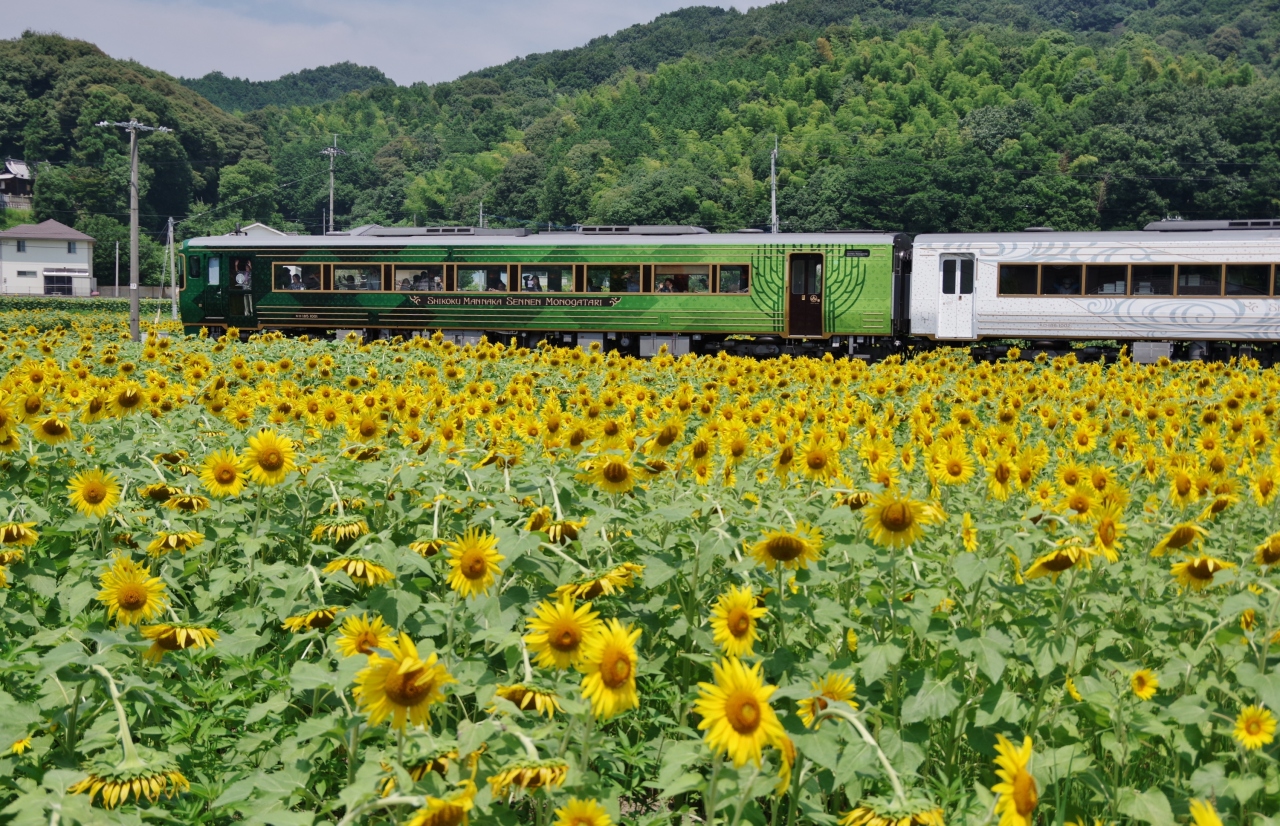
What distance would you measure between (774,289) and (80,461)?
1875cm

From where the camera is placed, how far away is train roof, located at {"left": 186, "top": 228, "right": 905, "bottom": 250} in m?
22.4

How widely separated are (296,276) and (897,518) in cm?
2437

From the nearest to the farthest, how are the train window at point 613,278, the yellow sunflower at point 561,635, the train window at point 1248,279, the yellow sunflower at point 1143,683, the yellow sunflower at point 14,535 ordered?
the yellow sunflower at point 561,635
the yellow sunflower at point 1143,683
the yellow sunflower at point 14,535
the train window at point 1248,279
the train window at point 613,278

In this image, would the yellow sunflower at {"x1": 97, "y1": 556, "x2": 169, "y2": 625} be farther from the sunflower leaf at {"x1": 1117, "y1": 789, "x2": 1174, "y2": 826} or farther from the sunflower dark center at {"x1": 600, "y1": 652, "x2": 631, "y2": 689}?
the sunflower leaf at {"x1": 1117, "y1": 789, "x2": 1174, "y2": 826}

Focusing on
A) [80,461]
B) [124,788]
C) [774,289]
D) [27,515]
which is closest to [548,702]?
[124,788]

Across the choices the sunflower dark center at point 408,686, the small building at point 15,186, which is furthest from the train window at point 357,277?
the small building at point 15,186

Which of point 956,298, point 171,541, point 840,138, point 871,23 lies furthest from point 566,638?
point 871,23

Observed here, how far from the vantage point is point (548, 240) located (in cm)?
2378

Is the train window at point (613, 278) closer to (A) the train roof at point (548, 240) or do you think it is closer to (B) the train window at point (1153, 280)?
(A) the train roof at point (548, 240)

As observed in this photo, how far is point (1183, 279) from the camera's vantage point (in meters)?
21.2

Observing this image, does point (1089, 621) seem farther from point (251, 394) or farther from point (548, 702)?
point (251, 394)

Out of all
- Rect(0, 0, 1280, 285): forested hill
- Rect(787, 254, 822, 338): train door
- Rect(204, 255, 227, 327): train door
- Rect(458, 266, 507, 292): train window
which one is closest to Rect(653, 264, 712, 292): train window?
Rect(787, 254, 822, 338): train door

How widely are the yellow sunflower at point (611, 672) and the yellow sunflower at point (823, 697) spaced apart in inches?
17.8

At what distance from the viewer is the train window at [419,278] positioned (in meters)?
24.5
